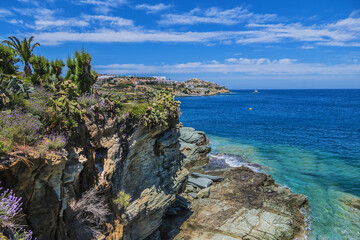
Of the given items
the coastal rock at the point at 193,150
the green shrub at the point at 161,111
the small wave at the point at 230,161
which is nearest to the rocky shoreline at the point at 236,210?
the small wave at the point at 230,161

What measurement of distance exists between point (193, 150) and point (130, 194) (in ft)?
73.6

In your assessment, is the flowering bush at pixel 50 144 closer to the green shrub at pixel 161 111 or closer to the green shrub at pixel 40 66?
the green shrub at pixel 161 111

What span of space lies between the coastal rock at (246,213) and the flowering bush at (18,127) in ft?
44.6

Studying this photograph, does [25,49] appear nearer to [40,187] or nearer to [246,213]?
[40,187]

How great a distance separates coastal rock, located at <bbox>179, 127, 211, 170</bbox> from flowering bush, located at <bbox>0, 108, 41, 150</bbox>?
2603 cm

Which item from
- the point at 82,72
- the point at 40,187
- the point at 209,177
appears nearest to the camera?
the point at 40,187

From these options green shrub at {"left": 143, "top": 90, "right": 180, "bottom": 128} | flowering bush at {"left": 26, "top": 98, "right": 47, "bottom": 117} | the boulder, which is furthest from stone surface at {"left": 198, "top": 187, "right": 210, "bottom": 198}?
flowering bush at {"left": 26, "top": 98, "right": 47, "bottom": 117}

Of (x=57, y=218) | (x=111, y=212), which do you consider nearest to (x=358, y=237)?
(x=111, y=212)

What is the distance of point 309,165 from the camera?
33.6 metres

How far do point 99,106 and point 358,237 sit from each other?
71.3 ft

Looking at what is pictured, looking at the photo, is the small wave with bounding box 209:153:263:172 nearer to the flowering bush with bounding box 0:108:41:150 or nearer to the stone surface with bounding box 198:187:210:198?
the stone surface with bounding box 198:187:210:198

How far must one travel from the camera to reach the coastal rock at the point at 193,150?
33750mm

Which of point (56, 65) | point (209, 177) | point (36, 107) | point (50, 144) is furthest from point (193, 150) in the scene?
point (50, 144)

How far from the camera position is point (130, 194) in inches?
557
